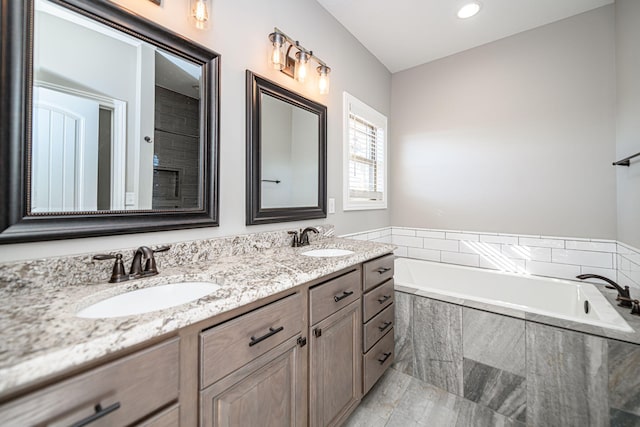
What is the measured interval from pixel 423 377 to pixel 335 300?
1.14 m

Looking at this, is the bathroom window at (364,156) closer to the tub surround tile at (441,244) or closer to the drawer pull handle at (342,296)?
the tub surround tile at (441,244)

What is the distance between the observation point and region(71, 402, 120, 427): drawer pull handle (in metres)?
0.50

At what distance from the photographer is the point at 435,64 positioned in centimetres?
278

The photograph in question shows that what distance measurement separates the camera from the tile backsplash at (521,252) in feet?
6.55

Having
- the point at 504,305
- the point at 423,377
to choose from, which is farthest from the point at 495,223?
the point at 423,377

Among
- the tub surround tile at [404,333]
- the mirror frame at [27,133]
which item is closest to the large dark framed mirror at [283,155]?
the mirror frame at [27,133]

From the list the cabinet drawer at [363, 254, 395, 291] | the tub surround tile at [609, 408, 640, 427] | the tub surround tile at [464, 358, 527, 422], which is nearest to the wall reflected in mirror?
the cabinet drawer at [363, 254, 395, 291]

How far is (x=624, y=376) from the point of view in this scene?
48.8 inches

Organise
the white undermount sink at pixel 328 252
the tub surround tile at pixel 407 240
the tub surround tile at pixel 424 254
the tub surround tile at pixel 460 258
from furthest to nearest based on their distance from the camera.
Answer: the tub surround tile at pixel 407 240
the tub surround tile at pixel 424 254
the tub surround tile at pixel 460 258
the white undermount sink at pixel 328 252

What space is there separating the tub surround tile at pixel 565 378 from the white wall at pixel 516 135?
1.20 m

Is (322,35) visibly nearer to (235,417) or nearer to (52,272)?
(52,272)

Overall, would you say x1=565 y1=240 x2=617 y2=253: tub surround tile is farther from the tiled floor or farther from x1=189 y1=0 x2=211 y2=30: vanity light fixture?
x1=189 y1=0 x2=211 y2=30: vanity light fixture

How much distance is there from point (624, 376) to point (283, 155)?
207cm

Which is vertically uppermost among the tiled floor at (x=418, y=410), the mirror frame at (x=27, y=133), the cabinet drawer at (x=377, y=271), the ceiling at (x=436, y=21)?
the ceiling at (x=436, y=21)
